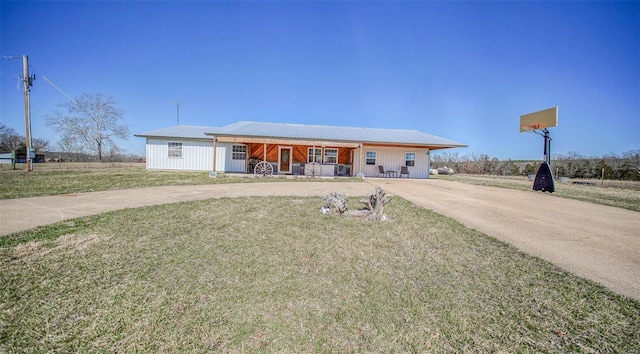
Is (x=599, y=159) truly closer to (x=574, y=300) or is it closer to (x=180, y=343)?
(x=574, y=300)

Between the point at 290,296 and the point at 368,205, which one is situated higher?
the point at 368,205

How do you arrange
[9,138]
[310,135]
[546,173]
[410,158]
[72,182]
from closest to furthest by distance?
[72,182] < [546,173] < [310,135] < [410,158] < [9,138]

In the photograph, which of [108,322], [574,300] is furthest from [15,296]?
[574,300]

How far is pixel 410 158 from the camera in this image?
61.9 feet

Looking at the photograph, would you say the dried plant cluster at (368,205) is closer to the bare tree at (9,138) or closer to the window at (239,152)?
the window at (239,152)

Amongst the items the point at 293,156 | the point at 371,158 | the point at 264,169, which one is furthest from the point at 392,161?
the point at 264,169

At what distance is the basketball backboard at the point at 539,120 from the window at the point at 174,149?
71.6ft

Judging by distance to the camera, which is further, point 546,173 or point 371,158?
point 371,158

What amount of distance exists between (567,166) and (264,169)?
87.8ft

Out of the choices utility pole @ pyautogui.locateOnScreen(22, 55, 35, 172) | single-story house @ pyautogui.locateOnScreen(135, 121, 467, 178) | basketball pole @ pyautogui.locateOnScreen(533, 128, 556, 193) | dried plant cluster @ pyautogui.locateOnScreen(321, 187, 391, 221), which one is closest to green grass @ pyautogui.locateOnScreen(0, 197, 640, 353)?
dried plant cluster @ pyautogui.locateOnScreen(321, 187, 391, 221)

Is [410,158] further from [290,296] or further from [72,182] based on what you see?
[72,182]

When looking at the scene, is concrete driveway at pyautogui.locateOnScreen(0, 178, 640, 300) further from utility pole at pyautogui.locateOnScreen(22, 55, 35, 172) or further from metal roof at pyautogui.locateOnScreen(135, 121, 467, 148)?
utility pole at pyautogui.locateOnScreen(22, 55, 35, 172)

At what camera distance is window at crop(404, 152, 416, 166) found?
18812mm

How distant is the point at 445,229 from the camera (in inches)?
189
